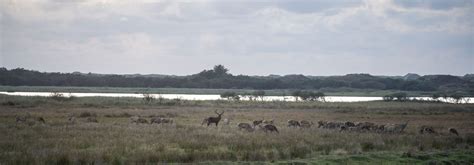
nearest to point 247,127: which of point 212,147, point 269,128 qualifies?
point 269,128

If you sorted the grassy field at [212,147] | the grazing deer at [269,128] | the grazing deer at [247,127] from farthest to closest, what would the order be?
1. the grazing deer at [247,127]
2. the grazing deer at [269,128]
3. the grassy field at [212,147]

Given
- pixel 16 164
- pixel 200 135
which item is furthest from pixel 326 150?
pixel 16 164

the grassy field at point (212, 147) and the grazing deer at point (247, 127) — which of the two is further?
the grazing deer at point (247, 127)

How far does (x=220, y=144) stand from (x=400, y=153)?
7254mm

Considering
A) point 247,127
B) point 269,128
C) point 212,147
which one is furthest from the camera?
point 247,127

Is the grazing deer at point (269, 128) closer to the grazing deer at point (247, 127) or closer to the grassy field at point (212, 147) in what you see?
the grazing deer at point (247, 127)

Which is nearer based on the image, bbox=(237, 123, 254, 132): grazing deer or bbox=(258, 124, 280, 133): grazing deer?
bbox=(258, 124, 280, 133): grazing deer

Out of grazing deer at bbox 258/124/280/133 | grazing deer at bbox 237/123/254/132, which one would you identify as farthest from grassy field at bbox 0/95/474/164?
grazing deer at bbox 237/123/254/132

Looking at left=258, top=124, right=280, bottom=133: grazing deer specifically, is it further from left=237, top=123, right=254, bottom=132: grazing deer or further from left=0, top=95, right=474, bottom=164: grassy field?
left=0, top=95, right=474, bottom=164: grassy field

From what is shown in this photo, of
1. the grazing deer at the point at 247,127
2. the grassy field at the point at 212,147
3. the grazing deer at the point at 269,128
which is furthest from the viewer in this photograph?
the grazing deer at the point at 247,127

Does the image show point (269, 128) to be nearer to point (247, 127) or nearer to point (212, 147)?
point (247, 127)

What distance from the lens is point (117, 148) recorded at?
20.2 metres

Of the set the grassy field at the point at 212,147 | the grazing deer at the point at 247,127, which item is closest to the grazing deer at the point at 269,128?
the grazing deer at the point at 247,127

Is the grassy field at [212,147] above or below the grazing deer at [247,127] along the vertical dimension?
below
